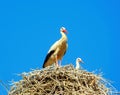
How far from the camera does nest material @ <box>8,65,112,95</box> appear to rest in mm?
14617

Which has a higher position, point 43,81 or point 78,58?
point 78,58

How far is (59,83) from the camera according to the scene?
14695 mm

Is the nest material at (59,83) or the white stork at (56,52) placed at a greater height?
the white stork at (56,52)

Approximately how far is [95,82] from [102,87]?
0.52ft

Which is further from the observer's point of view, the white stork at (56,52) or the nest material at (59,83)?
the white stork at (56,52)

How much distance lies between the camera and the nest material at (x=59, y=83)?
1462 centimetres

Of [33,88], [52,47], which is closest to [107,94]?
[33,88]

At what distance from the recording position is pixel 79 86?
14648mm

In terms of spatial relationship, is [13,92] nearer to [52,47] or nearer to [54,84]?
[54,84]

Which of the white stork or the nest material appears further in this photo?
the white stork

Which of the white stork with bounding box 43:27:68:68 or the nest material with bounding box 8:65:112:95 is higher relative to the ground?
the white stork with bounding box 43:27:68:68

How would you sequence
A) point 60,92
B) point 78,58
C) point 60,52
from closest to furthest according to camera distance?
point 60,92
point 78,58
point 60,52

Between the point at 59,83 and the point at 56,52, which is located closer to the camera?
the point at 59,83

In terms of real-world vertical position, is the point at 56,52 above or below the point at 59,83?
above
